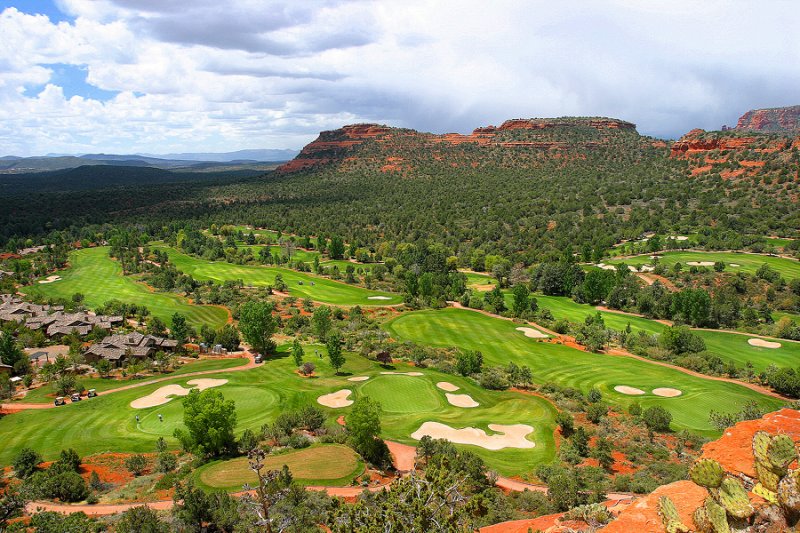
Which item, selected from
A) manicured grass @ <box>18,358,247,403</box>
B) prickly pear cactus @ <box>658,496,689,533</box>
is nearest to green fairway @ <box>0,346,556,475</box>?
manicured grass @ <box>18,358,247,403</box>

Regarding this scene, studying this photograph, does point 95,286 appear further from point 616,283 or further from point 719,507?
point 719,507

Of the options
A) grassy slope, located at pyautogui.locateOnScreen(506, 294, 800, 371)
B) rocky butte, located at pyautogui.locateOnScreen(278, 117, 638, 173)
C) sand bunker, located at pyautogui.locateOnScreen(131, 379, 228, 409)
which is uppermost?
rocky butte, located at pyautogui.locateOnScreen(278, 117, 638, 173)

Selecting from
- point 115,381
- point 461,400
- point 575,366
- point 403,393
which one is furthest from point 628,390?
point 115,381

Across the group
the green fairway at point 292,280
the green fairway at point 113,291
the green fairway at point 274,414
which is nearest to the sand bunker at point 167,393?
the green fairway at point 274,414

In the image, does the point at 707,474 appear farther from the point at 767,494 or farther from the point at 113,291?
the point at 113,291

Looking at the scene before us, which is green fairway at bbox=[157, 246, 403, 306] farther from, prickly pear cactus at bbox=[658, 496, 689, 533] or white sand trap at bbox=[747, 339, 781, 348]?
prickly pear cactus at bbox=[658, 496, 689, 533]
